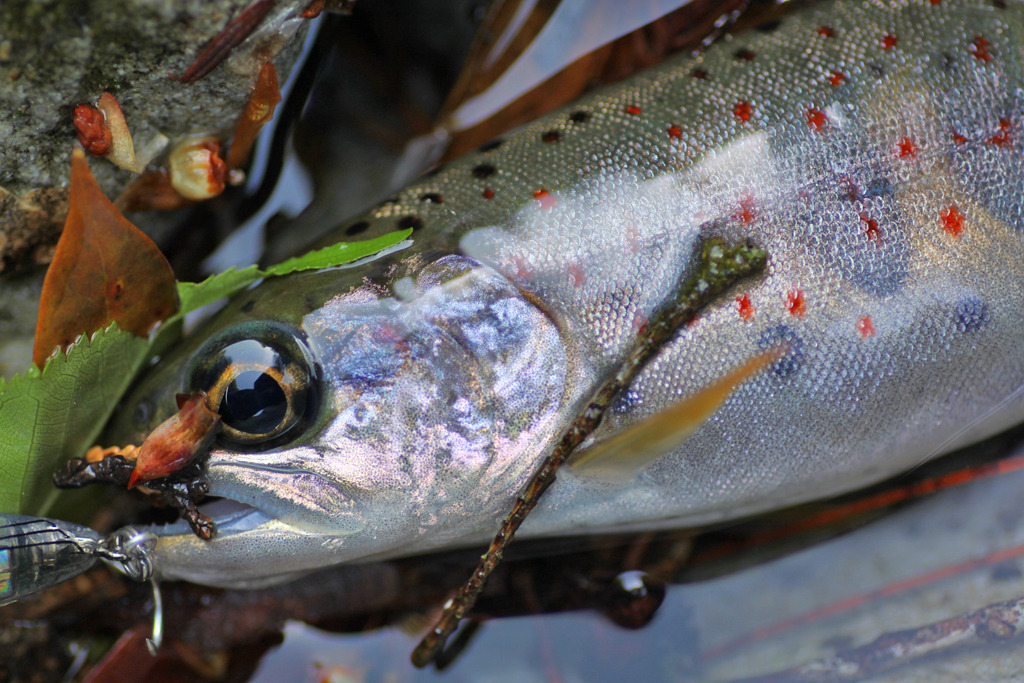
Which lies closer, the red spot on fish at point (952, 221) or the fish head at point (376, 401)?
the fish head at point (376, 401)

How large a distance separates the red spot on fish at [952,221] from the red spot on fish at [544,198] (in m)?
1.04

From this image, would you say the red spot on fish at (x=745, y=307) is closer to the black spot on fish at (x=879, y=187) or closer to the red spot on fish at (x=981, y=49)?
the black spot on fish at (x=879, y=187)

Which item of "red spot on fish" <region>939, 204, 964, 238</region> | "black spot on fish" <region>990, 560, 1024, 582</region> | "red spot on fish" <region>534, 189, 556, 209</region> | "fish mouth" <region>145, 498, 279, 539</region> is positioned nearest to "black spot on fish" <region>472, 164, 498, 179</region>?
"red spot on fish" <region>534, 189, 556, 209</region>

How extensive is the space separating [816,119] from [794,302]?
51 centimetres

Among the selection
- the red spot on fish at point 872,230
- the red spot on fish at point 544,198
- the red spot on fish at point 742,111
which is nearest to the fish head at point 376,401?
the red spot on fish at point 544,198

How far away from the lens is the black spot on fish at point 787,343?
1.91 metres

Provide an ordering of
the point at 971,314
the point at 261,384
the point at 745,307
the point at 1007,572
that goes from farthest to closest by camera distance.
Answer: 1. the point at 1007,572
2. the point at 971,314
3. the point at 745,307
4. the point at 261,384

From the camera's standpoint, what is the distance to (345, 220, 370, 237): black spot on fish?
204cm

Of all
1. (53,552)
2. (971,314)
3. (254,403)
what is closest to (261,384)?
(254,403)

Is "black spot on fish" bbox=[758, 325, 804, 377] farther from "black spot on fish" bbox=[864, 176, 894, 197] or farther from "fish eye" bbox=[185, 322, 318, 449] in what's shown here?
"fish eye" bbox=[185, 322, 318, 449]

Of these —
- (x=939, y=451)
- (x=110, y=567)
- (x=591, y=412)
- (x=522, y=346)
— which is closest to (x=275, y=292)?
(x=522, y=346)

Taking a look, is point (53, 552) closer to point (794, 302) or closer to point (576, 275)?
point (576, 275)

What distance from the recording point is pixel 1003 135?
2014 millimetres

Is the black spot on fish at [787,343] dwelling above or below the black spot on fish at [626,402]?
above
